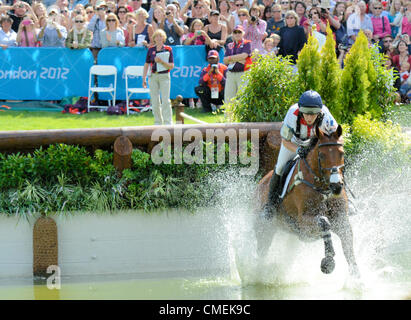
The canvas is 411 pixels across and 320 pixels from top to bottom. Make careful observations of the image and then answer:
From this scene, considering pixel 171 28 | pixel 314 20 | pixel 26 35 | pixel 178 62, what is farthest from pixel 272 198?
pixel 26 35

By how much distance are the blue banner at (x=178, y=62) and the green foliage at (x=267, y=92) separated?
17.9 feet

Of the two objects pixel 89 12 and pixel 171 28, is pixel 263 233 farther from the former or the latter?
pixel 89 12

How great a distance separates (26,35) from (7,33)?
1.34 ft

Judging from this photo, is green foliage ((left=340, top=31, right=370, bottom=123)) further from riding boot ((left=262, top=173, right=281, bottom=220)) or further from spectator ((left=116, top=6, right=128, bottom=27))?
spectator ((left=116, top=6, right=128, bottom=27))

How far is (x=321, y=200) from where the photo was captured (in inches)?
299

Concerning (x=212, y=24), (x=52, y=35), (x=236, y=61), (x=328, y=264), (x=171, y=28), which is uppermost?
(x=212, y=24)

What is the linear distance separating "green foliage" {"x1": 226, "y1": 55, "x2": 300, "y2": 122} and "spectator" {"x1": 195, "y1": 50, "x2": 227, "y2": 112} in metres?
4.46

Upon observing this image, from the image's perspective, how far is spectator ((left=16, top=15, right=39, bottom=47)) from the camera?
15.9 m

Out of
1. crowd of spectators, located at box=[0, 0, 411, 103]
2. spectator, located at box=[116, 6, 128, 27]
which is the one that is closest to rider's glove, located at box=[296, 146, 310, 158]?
crowd of spectators, located at box=[0, 0, 411, 103]

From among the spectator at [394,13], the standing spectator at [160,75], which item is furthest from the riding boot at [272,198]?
the spectator at [394,13]

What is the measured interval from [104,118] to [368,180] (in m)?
6.19

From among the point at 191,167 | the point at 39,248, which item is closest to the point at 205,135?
the point at 191,167

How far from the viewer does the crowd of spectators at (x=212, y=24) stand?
1531cm

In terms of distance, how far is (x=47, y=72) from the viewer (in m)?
15.6
